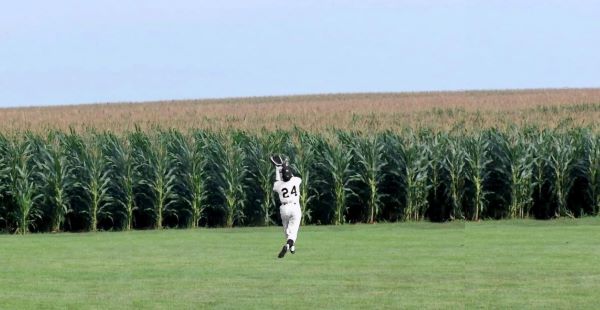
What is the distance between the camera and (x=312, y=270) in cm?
1659

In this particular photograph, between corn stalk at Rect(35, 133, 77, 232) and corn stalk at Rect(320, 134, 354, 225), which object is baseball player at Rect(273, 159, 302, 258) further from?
corn stalk at Rect(35, 133, 77, 232)

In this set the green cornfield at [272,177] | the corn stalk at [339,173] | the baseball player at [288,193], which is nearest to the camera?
the baseball player at [288,193]

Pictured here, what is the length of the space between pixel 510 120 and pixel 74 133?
474 inches

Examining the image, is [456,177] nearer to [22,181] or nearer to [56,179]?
[56,179]

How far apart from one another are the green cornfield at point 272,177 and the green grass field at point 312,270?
2.61 meters

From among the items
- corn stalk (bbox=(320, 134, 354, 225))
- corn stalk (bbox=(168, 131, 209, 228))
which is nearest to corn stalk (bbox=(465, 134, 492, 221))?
corn stalk (bbox=(320, 134, 354, 225))

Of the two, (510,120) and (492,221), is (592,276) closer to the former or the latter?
(492,221)

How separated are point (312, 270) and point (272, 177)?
11.5m

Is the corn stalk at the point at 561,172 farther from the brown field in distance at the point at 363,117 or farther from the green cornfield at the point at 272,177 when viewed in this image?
the brown field in distance at the point at 363,117

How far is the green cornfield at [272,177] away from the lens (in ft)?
89.9

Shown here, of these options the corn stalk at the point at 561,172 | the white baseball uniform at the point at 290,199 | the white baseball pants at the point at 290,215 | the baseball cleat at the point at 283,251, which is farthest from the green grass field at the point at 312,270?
the corn stalk at the point at 561,172

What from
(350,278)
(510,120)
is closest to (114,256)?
(350,278)

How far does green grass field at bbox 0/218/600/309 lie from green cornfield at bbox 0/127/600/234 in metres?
2.61

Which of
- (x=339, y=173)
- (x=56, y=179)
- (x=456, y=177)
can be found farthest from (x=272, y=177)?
(x=56, y=179)
